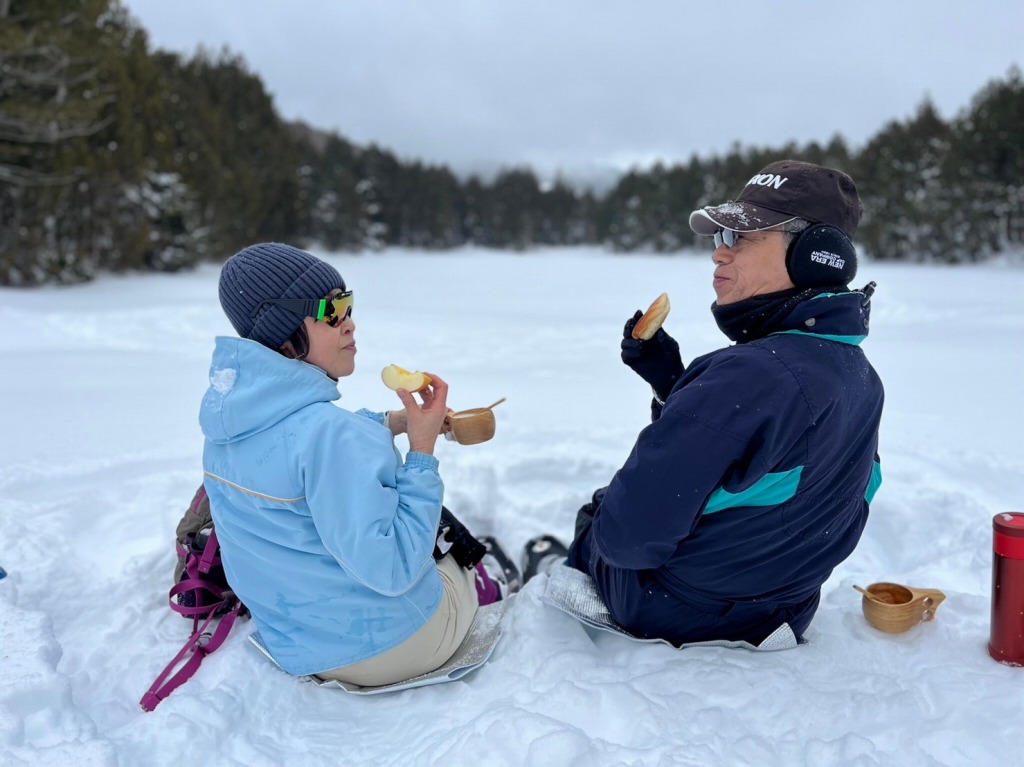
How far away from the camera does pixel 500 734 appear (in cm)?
188

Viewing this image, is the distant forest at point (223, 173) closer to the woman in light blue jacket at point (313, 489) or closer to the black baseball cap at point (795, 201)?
the woman in light blue jacket at point (313, 489)

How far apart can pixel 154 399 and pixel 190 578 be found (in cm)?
431

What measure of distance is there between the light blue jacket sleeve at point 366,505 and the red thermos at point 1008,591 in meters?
1.95

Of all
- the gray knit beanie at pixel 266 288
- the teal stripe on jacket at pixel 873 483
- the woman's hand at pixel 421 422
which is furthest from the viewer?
the teal stripe on jacket at pixel 873 483

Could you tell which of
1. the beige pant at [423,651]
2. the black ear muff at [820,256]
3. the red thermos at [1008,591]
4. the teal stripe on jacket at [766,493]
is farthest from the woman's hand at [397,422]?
the red thermos at [1008,591]

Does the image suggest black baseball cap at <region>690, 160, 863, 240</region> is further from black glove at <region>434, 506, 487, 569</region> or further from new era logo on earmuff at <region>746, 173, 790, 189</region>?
black glove at <region>434, 506, 487, 569</region>

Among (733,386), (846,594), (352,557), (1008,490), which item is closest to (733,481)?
(733,386)

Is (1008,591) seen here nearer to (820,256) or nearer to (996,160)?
(820,256)

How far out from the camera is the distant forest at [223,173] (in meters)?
14.6

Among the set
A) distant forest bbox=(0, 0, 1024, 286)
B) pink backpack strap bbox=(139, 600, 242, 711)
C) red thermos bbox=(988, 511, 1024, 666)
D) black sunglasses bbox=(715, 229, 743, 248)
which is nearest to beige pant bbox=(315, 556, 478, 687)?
pink backpack strap bbox=(139, 600, 242, 711)

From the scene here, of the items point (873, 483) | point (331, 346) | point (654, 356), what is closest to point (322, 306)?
point (331, 346)

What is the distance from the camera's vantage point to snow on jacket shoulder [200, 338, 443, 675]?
1.88m

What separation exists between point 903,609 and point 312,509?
2.16m

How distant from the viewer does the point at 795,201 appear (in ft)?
6.51
